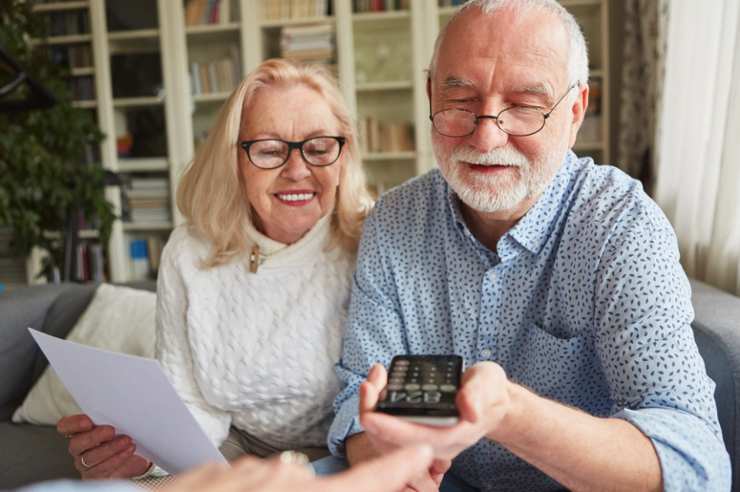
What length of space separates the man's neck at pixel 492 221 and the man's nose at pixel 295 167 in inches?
12.4

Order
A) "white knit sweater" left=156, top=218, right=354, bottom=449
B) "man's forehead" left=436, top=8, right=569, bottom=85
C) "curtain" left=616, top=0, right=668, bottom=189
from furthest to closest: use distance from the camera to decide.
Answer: "curtain" left=616, top=0, right=668, bottom=189 → "white knit sweater" left=156, top=218, right=354, bottom=449 → "man's forehead" left=436, top=8, right=569, bottom=85

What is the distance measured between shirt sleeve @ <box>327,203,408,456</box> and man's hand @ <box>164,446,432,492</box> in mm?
560

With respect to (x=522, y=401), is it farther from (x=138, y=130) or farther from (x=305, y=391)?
(x=138, y=130)

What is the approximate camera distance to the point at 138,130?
406 centimetres

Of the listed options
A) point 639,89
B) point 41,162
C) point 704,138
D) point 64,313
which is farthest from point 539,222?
point 41,162

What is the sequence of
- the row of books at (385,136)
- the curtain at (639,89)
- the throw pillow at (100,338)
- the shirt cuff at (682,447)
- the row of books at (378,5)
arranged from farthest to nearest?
the row of books at (385,136) → the row of books at (378,5) → the curtain at (639,89) → the throw pillow at (100,338) → the shirt cuff at (682,447)

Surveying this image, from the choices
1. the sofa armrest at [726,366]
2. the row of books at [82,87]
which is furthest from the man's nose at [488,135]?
the row of books at [82,87]

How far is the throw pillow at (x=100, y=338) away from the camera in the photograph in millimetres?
1821

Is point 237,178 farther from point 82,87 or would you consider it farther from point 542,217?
point 82,87

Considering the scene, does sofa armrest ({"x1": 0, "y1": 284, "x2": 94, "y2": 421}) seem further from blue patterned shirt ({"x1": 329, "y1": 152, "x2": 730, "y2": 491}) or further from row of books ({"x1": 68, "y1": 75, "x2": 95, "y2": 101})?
row of books ({"x1": 68, "y1": 75, "x2": 95, "y2": 101})

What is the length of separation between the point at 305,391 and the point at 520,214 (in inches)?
19.9

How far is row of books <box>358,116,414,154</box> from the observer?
12.7 ft

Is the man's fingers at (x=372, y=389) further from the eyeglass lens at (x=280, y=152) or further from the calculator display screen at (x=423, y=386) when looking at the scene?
the eyeglass lens at (x=280, y=152)

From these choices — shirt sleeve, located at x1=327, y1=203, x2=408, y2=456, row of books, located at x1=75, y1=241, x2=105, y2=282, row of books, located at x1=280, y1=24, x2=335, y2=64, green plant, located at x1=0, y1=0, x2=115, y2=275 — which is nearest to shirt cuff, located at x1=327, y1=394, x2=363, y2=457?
shirt sleeve, located at x1=327, y1=203, x2=408, y2=456
